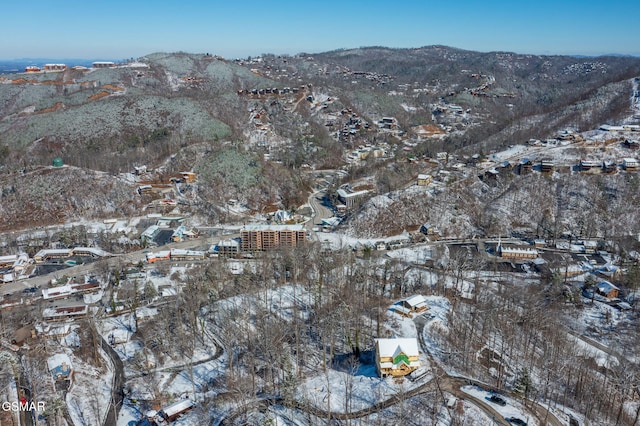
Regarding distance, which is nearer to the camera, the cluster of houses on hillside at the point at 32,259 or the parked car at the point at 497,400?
the parked car at the point at 497,400

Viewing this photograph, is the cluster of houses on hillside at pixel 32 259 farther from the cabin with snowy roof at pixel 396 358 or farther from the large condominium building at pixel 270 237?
the cabin with snowy roof at pixel 396 358

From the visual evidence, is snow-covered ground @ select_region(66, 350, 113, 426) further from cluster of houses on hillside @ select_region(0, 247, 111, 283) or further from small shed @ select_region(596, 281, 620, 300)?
small shed @ select_region(596, 281, 620, 300)

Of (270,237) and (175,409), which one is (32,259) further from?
(175,409)

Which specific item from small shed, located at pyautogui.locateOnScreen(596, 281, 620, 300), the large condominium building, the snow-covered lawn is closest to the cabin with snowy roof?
the snow-covered lawn

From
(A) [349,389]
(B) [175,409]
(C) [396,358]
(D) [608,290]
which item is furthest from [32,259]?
(D) [608,290]

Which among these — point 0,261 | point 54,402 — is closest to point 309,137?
point 0,261

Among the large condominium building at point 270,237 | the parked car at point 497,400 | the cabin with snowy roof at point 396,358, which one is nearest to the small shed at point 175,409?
the cabin with snowy roof at point 396,358

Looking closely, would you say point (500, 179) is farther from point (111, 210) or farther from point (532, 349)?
point (111, 210)
